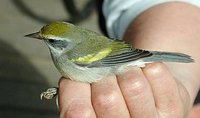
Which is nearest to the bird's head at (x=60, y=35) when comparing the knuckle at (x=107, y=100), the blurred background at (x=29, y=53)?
the knuckle at (x=107, y=100)

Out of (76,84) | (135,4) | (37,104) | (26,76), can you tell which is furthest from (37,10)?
(76,84)

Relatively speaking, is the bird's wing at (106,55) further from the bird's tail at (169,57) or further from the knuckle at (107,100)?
the knuckle at (107,100)

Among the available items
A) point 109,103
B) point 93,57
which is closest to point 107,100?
point 109,103

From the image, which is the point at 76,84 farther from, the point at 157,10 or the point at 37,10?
the point at 37,10

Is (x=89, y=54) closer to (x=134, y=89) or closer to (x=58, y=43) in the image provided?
(x=58, y=43)

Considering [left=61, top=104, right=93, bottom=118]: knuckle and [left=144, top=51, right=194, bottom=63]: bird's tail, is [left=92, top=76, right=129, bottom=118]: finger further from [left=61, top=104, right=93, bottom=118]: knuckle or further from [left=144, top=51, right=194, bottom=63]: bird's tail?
[left=144, top=51, right=194, bottom=63]: bird's tail

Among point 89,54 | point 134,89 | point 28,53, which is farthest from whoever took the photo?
point 28,53
